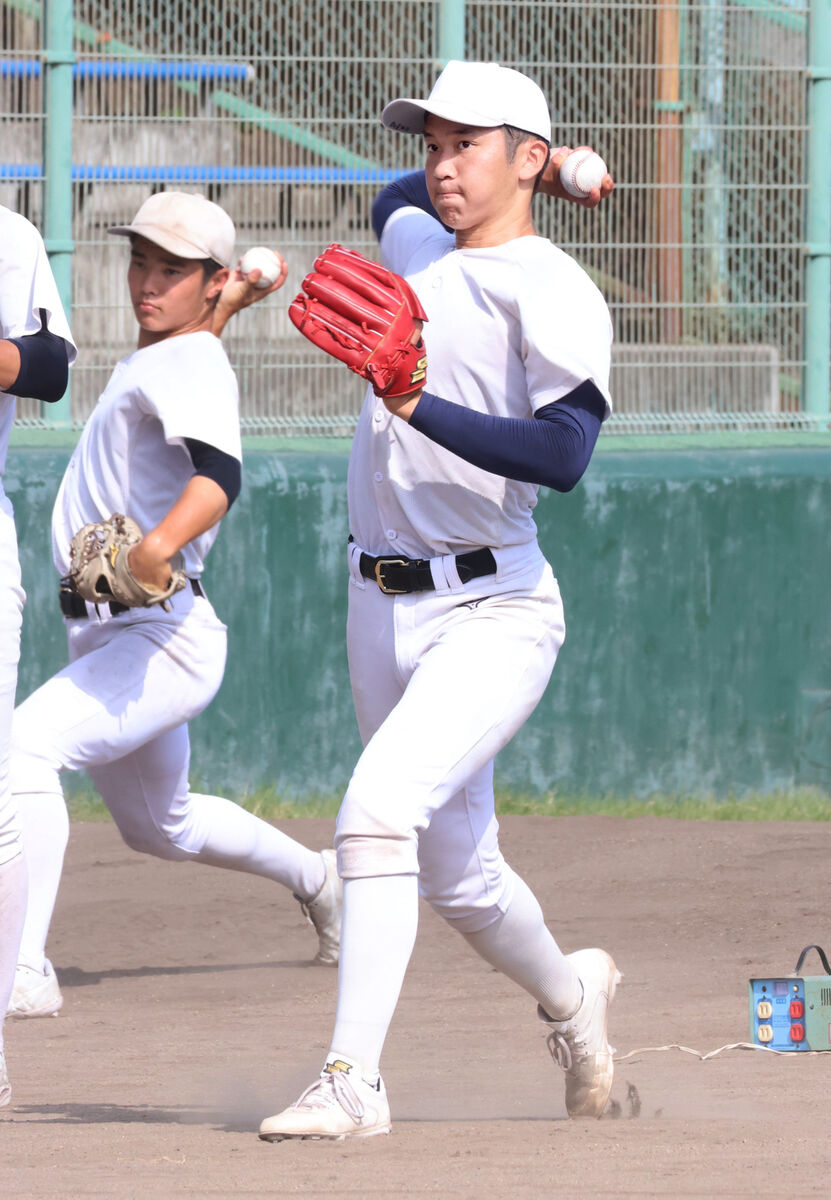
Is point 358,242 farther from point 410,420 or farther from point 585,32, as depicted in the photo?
point 410,420

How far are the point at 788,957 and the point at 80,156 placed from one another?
436 centimetres

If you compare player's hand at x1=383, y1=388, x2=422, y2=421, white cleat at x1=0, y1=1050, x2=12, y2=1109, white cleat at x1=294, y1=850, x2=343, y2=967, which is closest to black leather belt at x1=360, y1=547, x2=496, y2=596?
player's hand at x1=383, y1=388, x2=422, y2=421

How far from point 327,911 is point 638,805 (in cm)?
244

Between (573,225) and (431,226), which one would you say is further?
(573,225)

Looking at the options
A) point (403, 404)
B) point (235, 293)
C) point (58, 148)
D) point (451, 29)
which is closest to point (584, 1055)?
point (403, 404)

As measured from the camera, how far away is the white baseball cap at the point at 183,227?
16.4 feet

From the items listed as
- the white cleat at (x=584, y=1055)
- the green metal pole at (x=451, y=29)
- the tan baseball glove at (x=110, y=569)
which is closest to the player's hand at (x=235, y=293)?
the tan baseball glove at (x=110, y=569)

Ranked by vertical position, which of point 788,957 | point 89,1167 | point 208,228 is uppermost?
point 208,228

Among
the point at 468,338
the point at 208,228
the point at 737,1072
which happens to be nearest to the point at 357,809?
the point at 468,338

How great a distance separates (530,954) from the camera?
383 cm

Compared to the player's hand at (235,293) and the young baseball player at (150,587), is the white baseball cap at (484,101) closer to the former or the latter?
the young baseball player at (150,587)

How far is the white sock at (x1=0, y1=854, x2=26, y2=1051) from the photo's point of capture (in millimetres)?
3766

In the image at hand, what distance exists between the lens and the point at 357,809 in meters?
3.38

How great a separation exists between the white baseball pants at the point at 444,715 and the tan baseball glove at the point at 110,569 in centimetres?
93
